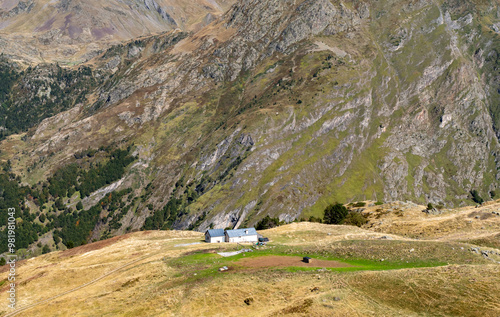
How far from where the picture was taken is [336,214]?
401ft

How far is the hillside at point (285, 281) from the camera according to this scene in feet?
134

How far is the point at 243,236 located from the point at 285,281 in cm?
4486

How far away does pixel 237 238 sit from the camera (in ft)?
314

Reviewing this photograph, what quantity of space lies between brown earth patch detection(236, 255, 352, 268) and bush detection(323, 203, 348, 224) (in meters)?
57.8

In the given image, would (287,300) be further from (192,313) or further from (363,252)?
(363,252)

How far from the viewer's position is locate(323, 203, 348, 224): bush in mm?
120375

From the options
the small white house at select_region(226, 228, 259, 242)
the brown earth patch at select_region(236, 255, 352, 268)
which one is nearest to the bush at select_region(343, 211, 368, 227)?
the small white house at select_region(226, 228, 259, 242)

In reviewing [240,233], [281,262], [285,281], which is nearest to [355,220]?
[240,233]

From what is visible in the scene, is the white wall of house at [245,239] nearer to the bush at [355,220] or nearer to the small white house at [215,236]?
the small white house at [215,236]

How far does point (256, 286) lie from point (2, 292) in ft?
180

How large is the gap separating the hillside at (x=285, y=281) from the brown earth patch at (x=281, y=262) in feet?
0.64

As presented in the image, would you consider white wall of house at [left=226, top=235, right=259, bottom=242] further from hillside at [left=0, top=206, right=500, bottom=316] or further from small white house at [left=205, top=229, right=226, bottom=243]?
hillside at [left=0, top=206, right=500, bottom=316]

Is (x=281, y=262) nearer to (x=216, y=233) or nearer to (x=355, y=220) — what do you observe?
(x=216, y=233)

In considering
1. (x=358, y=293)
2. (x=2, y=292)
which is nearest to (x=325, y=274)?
(x=358, y=293)
